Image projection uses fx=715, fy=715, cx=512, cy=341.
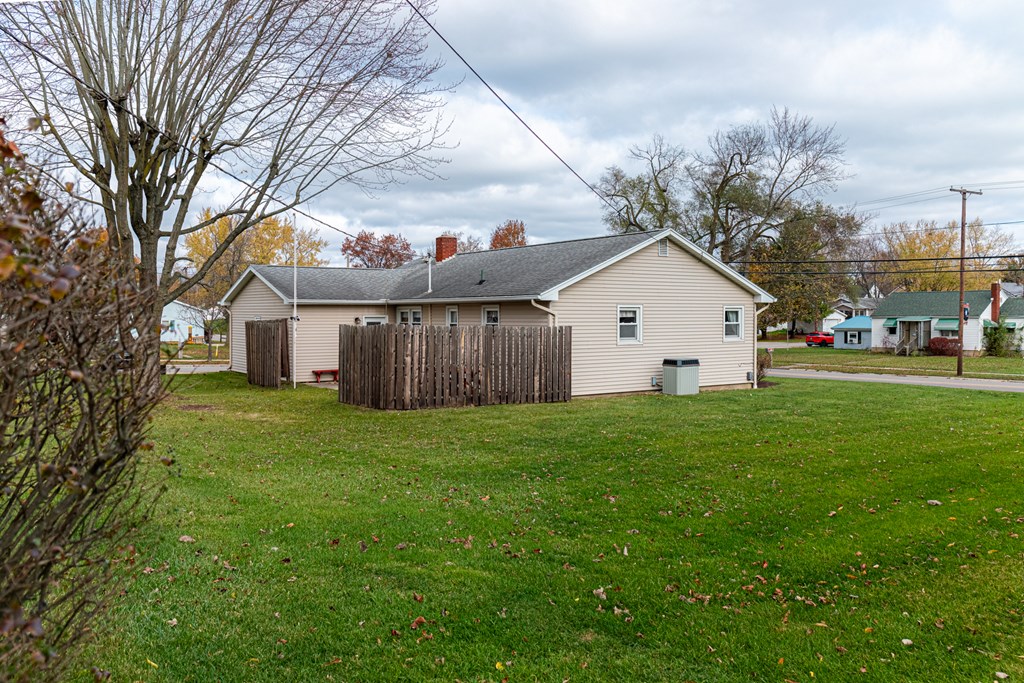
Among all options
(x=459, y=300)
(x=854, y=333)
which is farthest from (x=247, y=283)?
(x=854, y=333)

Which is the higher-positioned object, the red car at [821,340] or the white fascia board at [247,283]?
the white fascia board at [247,283]

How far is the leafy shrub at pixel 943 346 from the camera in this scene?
1697 inches

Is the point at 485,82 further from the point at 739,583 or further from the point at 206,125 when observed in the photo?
the point at 739,583

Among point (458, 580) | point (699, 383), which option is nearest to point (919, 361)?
point (699, 383)

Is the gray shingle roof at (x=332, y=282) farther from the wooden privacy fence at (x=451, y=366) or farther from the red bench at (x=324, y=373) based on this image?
the wooden privacy fence at (x=451, y=366)

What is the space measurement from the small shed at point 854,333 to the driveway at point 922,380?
26961mm

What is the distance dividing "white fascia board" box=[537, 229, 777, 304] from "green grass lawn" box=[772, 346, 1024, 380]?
13.0 meters

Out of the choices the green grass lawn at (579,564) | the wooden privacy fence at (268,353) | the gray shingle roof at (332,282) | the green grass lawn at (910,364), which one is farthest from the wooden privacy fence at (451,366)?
the green grass lawn at (910,364)

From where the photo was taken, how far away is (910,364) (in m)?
37.5

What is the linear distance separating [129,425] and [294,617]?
9.10 feet

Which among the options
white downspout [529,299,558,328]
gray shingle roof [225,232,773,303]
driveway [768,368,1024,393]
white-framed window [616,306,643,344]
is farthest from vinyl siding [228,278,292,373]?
driveway [768,368,1024,393]

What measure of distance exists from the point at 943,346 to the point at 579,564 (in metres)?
45.4

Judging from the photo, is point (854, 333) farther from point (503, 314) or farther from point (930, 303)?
point (503, 314)

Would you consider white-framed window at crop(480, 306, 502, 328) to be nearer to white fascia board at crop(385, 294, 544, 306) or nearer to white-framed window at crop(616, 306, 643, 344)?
white fascia board at crop(385, 294, 544, 306)
